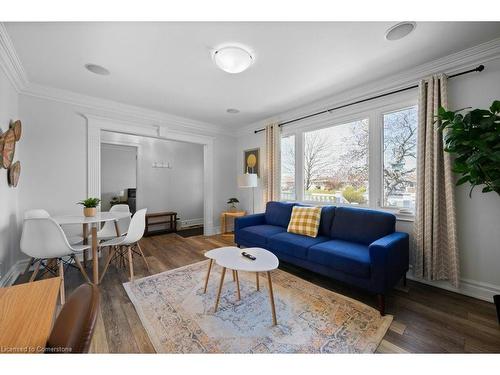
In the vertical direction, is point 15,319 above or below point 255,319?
above

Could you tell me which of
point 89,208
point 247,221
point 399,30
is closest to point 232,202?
point 247,221

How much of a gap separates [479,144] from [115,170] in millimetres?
6573

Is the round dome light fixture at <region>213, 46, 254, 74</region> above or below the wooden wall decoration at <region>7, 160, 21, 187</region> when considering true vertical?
above

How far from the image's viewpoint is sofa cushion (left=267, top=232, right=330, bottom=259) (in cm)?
246

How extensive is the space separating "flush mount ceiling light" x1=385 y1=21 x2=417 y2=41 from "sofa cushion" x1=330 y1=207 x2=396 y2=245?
→ 1.72m

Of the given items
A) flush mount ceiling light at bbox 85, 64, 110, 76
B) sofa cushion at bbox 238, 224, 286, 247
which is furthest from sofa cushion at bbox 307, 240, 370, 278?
flush mount ceiling light at bbox 85, 64, 110, 76

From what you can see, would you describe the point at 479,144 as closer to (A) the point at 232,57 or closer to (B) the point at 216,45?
(A) the point at 232,57

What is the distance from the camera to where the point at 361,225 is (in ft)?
8.27

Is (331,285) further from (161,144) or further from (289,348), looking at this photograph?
(161,144)

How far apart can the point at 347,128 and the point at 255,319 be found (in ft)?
9.12

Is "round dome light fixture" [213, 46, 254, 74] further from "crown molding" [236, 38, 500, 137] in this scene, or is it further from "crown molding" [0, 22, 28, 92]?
"crown molding" [0, 22, 28, 92]

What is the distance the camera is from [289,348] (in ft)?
4.76

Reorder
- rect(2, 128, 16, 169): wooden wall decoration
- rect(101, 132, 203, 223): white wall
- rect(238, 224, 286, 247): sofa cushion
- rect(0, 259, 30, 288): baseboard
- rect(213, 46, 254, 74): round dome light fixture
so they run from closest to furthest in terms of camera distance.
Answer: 1. rect(213, 46, 254, 74): round dome light fixture
2. rect(2, 128, 16, 169): wooden wall decoration
3. rect(0, 259, 30, 288): baseboard
4. rect(238, 224, 286, 247): sofa cushion
5. rect(101, 132, 203, 223): white wall

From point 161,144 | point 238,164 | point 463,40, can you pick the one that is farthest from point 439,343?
point 161,144
